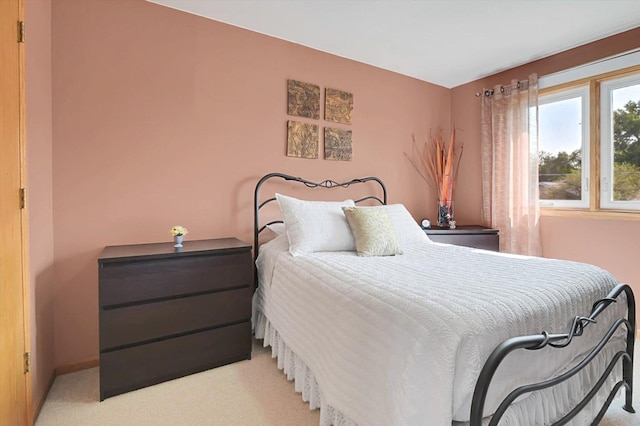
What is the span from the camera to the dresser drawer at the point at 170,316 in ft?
5.89

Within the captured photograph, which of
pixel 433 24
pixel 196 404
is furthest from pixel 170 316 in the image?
pixel 433 24

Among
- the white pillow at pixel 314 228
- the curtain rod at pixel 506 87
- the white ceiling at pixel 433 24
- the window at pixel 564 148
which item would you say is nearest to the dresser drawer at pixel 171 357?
the white pillow at pixel 314 228

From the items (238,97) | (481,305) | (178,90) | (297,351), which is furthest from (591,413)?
(178,90)

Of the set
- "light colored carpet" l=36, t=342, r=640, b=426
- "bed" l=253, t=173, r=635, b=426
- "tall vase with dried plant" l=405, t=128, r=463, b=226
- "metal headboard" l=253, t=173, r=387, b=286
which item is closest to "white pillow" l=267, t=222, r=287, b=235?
"metal headboard" l=253, t=173, r=387, b=286

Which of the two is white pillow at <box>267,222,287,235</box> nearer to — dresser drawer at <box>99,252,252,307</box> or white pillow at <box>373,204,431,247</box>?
dresser drawer at <box>99,252,252,307</box>

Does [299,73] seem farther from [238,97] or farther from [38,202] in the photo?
[38,202]

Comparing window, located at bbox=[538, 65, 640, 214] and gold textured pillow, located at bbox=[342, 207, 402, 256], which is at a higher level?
window, located at bbox=[538, 65, 640, 214]

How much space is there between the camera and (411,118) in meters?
3.70

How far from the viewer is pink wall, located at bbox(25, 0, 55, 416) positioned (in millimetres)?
1646

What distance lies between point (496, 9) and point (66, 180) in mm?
3193

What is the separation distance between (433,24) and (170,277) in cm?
269

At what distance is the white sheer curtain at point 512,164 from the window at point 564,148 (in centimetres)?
19

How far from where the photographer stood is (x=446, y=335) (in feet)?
3.23

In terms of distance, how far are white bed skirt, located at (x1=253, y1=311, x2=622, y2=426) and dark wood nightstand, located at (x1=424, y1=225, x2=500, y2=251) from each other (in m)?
1.60
